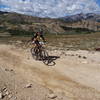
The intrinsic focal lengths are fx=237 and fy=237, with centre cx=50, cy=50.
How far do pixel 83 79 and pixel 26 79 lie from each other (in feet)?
11.3

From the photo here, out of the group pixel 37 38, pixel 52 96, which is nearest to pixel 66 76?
pixel 52 96

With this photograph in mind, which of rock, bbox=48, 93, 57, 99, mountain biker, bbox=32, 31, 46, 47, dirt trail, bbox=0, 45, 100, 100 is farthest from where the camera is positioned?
mountain biker, bbox=32, 31, 46, 47

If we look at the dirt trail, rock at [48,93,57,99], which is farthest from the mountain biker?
rock at [48,93,57,99]

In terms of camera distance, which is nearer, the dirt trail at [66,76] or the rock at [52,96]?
the rock at [52,96]

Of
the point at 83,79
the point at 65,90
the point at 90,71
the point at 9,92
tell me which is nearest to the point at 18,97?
the point at 9,92

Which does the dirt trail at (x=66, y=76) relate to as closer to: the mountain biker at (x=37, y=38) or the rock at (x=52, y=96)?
the rock at (x=52, y=96)

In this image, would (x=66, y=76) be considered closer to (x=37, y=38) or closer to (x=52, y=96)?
(x=52, y=96)

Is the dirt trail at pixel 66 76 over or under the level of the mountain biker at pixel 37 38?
under

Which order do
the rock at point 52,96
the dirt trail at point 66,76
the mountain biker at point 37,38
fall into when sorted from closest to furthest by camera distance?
the rock at point 52,96, the dirt trail at point 66,76, the mountain biker at point 37,38

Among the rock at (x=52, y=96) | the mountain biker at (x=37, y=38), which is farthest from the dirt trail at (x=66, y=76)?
the mountain biker at (x=37, y=38)

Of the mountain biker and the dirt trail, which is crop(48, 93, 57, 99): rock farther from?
the mountain biker

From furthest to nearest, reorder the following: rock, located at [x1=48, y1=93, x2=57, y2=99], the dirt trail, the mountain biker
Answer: the mountain biker, the dirt trail, rock, located at [x1=48, y1=93, x2=57, y2=99]

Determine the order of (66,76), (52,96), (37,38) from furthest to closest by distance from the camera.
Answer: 1. (37,38)
2. (66,76)
3. (52,96)

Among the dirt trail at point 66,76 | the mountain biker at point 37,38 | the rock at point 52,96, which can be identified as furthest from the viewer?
the mountain biker at point 37,38
